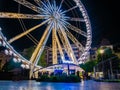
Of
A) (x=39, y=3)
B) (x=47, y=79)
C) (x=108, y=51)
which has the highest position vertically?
(x=39, y=3)

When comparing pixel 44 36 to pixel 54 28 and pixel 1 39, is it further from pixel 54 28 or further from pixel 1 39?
pixel 1 39

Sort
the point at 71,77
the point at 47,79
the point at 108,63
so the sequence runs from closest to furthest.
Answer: the point at 71,77 < the point at 47,79 < the point at 108,63

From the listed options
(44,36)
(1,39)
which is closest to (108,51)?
(44,36)

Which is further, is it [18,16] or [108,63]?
[108,63]

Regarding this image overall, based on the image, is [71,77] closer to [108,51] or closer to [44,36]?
[44,36]

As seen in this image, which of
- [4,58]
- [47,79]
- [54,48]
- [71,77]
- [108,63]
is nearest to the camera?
[71,77]

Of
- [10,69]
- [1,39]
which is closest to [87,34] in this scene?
[1,39]

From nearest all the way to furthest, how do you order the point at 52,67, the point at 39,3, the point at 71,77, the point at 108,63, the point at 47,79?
the point at 71,77 < the point at 47,79 < the point at 39,3 < the point at 108,63 < the point at 52,67

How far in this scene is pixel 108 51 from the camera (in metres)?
56.7

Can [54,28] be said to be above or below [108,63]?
above

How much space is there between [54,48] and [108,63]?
11.3 metres

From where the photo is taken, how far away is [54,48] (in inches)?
1649

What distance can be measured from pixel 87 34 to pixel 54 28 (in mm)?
6510

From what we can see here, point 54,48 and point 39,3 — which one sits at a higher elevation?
point 39,3
